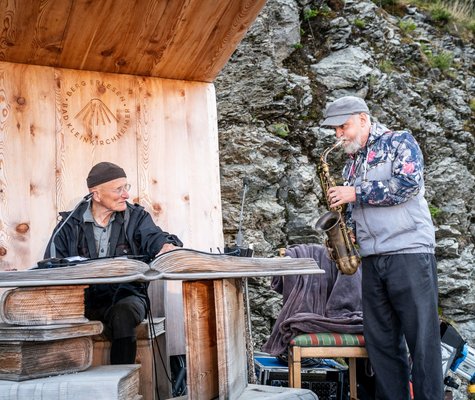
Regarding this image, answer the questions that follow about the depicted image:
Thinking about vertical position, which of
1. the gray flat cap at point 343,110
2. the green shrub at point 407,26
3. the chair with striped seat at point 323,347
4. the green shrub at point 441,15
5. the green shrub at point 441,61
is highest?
the green shrub at point 441,15

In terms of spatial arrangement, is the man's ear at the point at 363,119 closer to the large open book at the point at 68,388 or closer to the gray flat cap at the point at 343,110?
the gray flat cap at the point at 343,110

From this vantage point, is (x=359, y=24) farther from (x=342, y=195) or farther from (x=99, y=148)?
(x=342, y=195)

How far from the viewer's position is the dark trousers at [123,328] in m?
3.44

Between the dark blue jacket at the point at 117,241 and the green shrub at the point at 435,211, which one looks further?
the green shrub at the point at 435,211

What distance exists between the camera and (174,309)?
14.6 feet

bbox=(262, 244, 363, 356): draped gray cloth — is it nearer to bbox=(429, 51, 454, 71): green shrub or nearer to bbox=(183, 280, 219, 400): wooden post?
bbox=(183, 280, 219, 400): wooden post

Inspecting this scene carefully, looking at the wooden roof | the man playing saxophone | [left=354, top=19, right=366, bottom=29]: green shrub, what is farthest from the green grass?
the man playing saxophone

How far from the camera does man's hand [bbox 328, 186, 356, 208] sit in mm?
3615

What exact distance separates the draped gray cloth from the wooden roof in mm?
1707

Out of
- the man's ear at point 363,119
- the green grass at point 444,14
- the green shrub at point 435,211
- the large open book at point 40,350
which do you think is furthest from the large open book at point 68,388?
the green grass at point 444,14

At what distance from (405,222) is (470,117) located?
5.95 m

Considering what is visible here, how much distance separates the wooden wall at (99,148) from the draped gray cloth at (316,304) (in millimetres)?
696

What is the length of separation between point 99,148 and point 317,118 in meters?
3.89

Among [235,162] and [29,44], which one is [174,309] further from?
[235,162]
